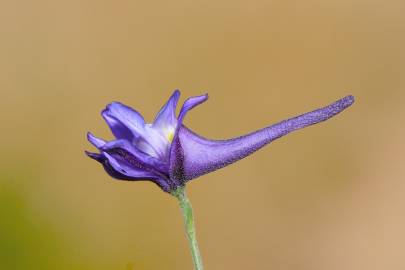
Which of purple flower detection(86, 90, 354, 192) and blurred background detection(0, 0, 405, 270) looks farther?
blurred background detection(0, 0, 405, 270)

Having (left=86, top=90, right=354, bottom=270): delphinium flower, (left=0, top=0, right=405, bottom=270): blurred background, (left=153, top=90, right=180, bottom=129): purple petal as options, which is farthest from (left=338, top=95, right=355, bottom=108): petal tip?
(left=0, top=0, right=405, bottom=270): blurred background

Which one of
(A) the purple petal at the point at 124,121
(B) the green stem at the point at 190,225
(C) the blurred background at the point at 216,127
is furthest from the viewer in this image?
(C) the blurred background at the point at 216,127

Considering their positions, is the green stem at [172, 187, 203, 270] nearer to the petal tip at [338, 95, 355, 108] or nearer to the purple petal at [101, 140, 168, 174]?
the purple petal at [101, 140, 168, 174]

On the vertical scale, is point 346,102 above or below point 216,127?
below

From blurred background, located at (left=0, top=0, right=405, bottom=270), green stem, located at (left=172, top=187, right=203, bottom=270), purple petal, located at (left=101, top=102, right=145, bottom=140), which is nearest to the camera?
green stem, located at (left=172, top=187, right=203, bottom=270)

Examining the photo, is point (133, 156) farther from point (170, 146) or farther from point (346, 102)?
point (346, 102)

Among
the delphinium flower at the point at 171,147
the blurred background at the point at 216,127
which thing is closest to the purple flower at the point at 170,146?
the delphinium flower at the point at 171,147

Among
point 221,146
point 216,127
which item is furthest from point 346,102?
point 216,127

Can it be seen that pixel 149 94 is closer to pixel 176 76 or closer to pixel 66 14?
pixel 176 76

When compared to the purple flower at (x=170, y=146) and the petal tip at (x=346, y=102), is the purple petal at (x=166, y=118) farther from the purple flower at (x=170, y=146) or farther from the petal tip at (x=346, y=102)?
the petal tip at (x=346, y=102)
